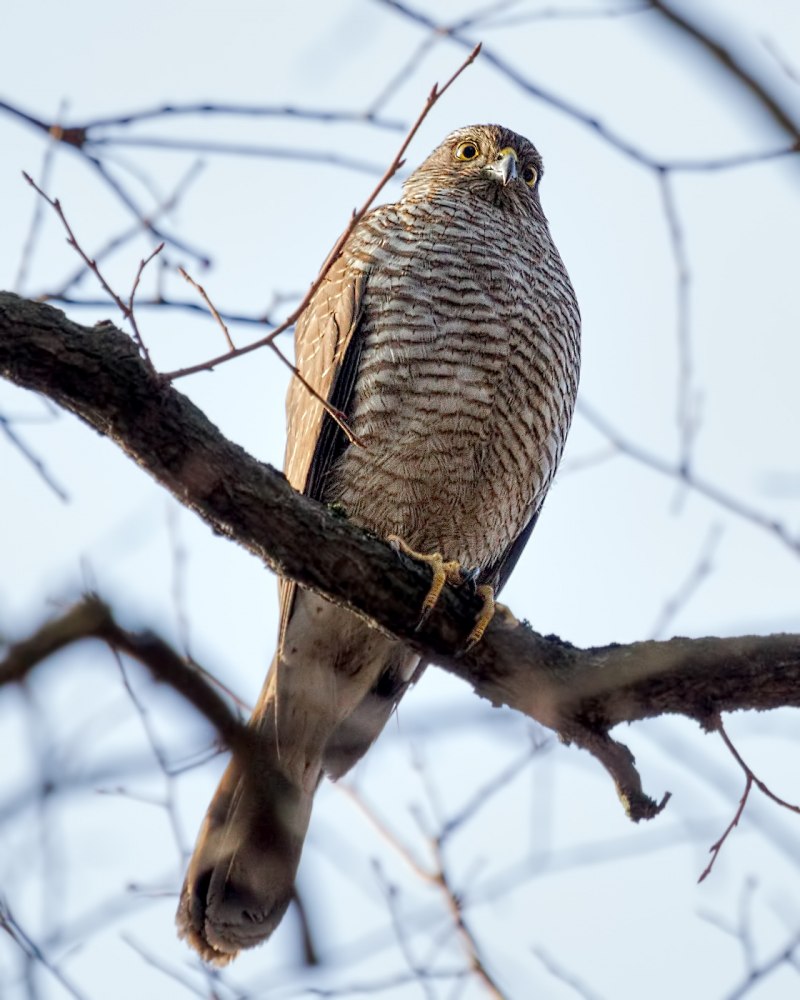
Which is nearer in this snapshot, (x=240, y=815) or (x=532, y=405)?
(x=240, y=815)

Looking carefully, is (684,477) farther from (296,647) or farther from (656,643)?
(296,647)

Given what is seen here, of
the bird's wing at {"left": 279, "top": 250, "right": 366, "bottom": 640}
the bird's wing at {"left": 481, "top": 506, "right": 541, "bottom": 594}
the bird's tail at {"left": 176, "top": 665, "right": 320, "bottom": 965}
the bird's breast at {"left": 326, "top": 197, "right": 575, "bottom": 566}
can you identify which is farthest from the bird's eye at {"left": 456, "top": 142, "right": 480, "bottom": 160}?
the bird's tail at {"left": 176, "top": 665, "right": 320, "bottom": 965}

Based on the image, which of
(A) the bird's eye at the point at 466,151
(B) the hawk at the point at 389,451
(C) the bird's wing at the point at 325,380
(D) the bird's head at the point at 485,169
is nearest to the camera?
(B) the hawk at the point at 389,451

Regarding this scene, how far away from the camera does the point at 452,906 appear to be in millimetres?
4918

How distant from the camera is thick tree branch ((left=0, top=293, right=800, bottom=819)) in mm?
3596

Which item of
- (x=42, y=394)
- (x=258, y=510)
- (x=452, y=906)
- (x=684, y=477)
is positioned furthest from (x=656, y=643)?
(x=42, y=394)

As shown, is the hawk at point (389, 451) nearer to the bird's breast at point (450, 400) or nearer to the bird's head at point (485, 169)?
the bird's breast at point (450, 400)

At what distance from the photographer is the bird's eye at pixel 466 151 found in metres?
6.60

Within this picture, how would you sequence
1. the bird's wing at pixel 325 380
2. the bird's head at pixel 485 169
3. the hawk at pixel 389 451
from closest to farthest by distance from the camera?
the hawk at pixel 389 451 → the bird's wing at pixel 325 380 → the bird's head at pixel 485 169

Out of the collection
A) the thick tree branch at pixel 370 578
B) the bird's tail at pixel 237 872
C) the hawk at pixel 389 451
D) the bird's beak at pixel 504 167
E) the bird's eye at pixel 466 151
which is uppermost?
the bird's eye at pixel 466 151

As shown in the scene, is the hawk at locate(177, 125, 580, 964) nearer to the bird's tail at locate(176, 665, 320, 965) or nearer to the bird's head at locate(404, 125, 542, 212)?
the bird's tail at locate(176, 665, 320, 965)

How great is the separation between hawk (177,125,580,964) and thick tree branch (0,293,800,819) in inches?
29.0

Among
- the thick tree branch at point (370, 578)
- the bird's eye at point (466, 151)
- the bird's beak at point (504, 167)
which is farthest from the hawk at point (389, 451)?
the bird's eye at point (466, 151)

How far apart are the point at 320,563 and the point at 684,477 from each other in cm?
151
